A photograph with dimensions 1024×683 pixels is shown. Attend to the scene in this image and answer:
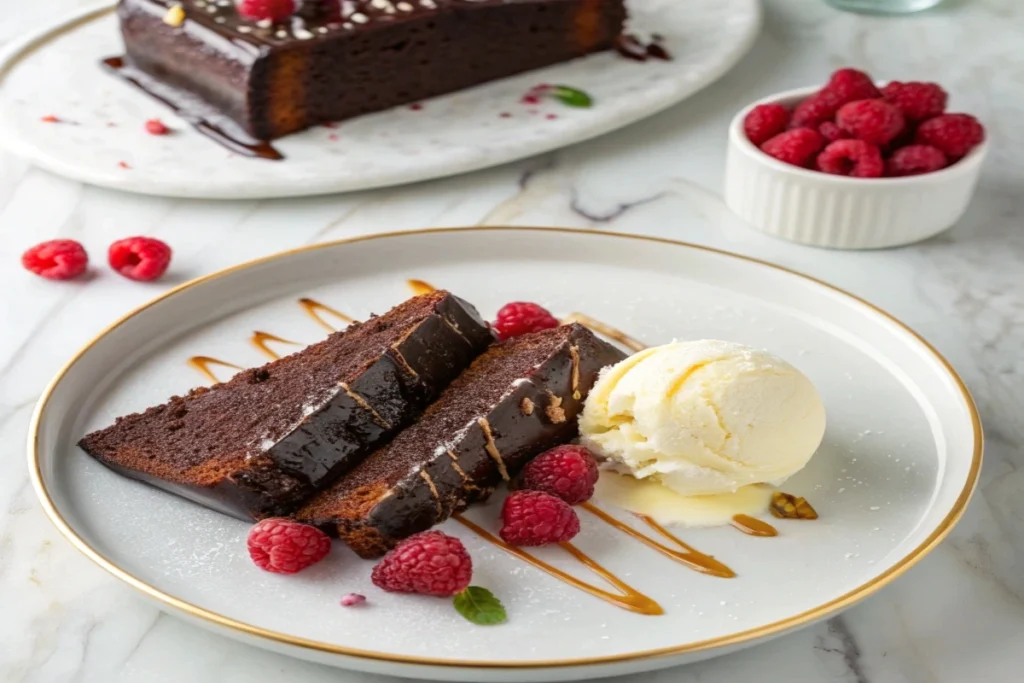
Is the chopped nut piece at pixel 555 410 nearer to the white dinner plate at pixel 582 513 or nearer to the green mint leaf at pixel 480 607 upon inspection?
the white dinner plate at pixel 582 513

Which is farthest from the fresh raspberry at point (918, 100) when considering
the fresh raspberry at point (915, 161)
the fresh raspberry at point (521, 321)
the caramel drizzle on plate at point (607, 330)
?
the fresh raspberry at point (521, 321)

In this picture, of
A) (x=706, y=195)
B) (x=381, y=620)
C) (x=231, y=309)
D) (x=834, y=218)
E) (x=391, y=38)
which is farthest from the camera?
A: (x=391, y=38)

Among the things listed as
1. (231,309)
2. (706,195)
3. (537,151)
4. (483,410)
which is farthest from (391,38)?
(483,410)

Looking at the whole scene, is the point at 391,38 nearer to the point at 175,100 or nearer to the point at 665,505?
the point at 175,100

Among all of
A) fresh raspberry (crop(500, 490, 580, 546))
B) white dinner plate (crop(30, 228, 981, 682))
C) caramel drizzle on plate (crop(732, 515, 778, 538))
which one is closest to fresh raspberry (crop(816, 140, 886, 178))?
white dinner plate (crop(30, 228, 981, 682))

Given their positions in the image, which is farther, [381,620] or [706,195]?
[706,195]
